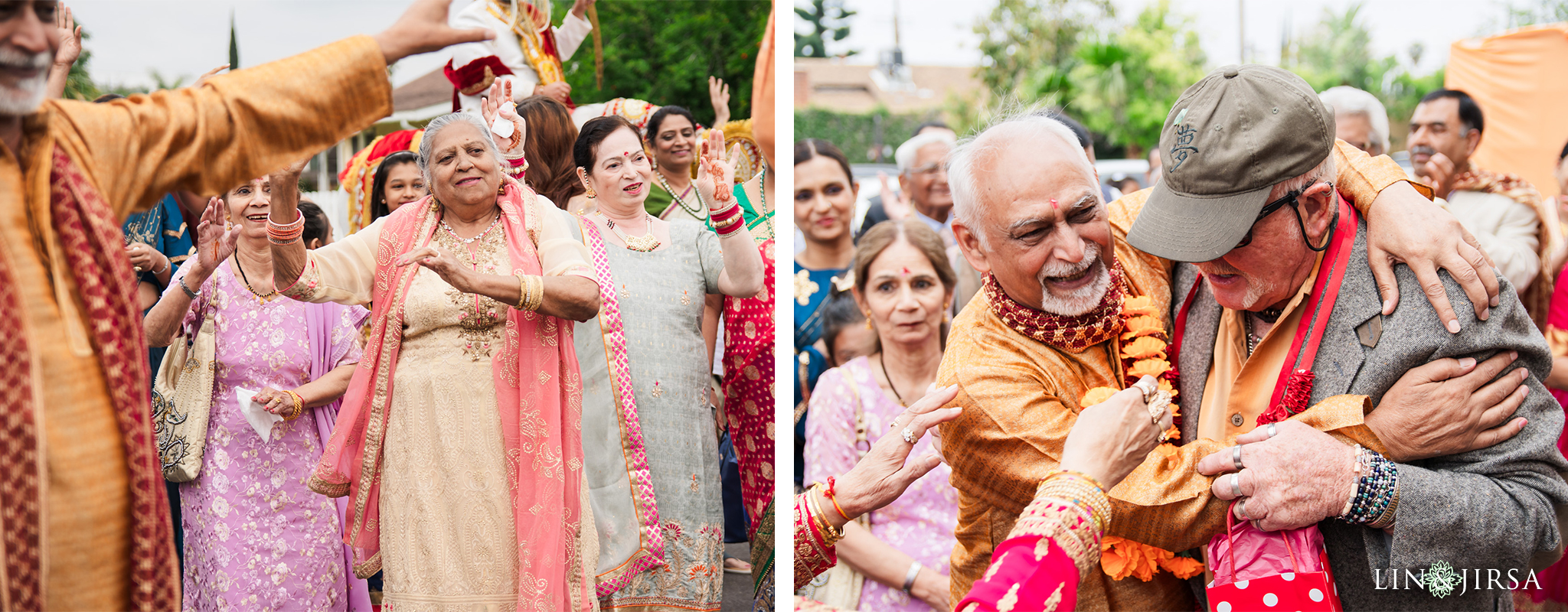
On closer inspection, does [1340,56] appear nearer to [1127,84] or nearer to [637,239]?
[1127,84]

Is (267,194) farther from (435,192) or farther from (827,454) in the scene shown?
(827,454)

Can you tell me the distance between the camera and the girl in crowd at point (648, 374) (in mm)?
3131

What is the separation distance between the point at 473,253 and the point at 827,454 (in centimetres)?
151

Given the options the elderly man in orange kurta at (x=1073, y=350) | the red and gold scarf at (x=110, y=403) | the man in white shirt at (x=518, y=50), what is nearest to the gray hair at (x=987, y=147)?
the elderly man in orange kurta at (x=1073, y=350)

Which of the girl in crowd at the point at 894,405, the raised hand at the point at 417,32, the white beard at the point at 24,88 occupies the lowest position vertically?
the girl in crowd at the point at 894,405

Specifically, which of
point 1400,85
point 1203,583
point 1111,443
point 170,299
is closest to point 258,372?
point 170,299

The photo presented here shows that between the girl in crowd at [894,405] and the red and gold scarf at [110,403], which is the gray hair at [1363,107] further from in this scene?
the red and gold scarf at [110,403]

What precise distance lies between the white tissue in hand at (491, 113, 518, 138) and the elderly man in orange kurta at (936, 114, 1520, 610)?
1.20 meters

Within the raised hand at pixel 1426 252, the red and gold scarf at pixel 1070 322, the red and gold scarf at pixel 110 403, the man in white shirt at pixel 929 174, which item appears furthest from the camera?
the man in white shirt at pixel 929 174

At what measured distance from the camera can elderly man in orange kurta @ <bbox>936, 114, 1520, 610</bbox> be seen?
2.20m

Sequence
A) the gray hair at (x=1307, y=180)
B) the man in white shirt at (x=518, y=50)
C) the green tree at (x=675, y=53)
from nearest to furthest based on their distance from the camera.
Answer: the gray hair at (x=1307, y=180)
the man in white shirt at (x=518, y=50)
the green tree at (x=675, y=53)

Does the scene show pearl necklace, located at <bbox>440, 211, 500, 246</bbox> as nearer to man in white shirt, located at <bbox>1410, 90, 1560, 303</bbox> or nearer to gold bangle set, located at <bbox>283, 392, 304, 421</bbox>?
gold bangle set, located at <bbox>283, 392, 304, 421</bbox>

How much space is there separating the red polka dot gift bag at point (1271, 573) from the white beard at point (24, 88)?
236cm

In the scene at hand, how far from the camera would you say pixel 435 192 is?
2703mm
